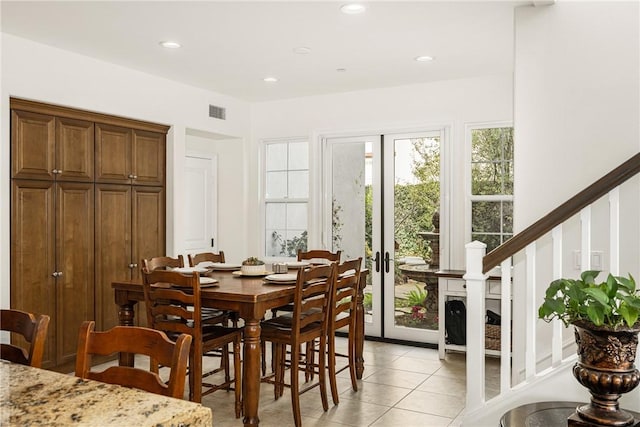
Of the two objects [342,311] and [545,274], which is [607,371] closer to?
[545,274]

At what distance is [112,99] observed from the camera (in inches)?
185

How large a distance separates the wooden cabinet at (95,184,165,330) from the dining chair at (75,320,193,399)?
9.56 feet

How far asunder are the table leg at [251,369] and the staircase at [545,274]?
1210mm

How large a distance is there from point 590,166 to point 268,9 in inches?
85.3

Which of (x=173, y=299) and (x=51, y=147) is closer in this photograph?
(x=173, y=299)

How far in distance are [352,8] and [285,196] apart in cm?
317

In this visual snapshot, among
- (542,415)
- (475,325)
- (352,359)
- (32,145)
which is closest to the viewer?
(542,415)

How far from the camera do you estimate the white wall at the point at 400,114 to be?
510 cm

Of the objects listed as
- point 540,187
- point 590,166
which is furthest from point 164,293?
point 590,166

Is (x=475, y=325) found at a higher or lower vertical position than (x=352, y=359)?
higher

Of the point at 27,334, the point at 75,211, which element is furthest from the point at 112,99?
the point at 27,334

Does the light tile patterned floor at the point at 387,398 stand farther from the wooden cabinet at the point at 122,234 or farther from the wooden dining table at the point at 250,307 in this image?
the wooden cabinet at the point at 122,234

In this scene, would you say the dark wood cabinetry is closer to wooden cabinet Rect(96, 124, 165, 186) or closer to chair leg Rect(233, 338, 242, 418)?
wooden cabinet Rect(96, 124, 165, 186)

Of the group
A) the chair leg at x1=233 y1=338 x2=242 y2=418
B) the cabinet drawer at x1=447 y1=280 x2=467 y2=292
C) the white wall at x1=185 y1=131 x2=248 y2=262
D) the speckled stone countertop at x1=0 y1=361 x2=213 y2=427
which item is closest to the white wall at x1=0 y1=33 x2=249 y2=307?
the white wall at x1=185 y1=131 x2=248 y2=262
